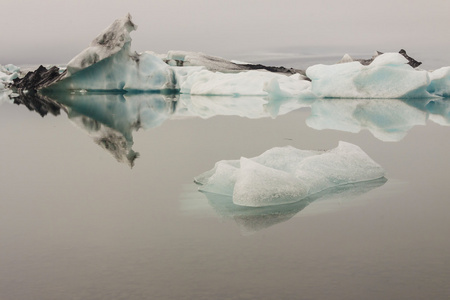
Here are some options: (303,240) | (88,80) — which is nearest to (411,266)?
(303,240)

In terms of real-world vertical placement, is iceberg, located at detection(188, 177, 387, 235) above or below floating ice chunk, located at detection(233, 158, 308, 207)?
below

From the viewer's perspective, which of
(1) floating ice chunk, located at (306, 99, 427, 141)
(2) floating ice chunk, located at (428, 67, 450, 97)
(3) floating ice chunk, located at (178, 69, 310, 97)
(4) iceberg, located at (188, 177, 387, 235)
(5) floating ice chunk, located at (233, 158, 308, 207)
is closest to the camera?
(4) iceberg, located at (188, 177, 387, 235)

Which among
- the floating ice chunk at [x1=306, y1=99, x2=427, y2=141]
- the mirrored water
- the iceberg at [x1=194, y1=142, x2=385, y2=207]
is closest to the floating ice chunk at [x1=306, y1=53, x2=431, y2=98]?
the floating ice chunk at [x1=306, y1=99, x2=427, y2=141]

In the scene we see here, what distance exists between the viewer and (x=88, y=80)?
1942cm

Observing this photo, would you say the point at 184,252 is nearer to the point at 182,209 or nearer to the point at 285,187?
the point at 182,209

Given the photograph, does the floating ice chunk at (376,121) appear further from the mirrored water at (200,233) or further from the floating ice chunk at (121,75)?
the floating ice chunk at (121,75)

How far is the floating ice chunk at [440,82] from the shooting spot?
1711cm

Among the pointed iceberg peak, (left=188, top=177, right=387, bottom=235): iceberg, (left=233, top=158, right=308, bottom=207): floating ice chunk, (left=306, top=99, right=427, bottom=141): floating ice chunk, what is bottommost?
(left=306, top=99, right=427, bottom=141): floating ice chunk

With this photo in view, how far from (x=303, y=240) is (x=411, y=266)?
22.2 inches

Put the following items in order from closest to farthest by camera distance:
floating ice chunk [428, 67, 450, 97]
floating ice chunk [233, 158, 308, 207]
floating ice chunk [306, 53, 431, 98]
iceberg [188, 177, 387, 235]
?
iceberg [188, 177, 387, 235], floating ice chunk [233, 158, 308, 207], floating ice chunk [306, 53, 431, 98], floating ice chunk [428, 67, 450, 97]

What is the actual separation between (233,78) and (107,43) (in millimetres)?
4752

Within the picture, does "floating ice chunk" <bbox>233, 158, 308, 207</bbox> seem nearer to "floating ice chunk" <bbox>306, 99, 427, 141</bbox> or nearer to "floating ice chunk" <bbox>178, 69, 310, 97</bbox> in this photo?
"floating ice chunk" <bbox>306, 99, 427, 141</bbox>

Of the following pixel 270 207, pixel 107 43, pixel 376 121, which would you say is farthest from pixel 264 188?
pixel 107 43

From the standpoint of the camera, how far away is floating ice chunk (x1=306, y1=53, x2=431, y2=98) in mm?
14969
